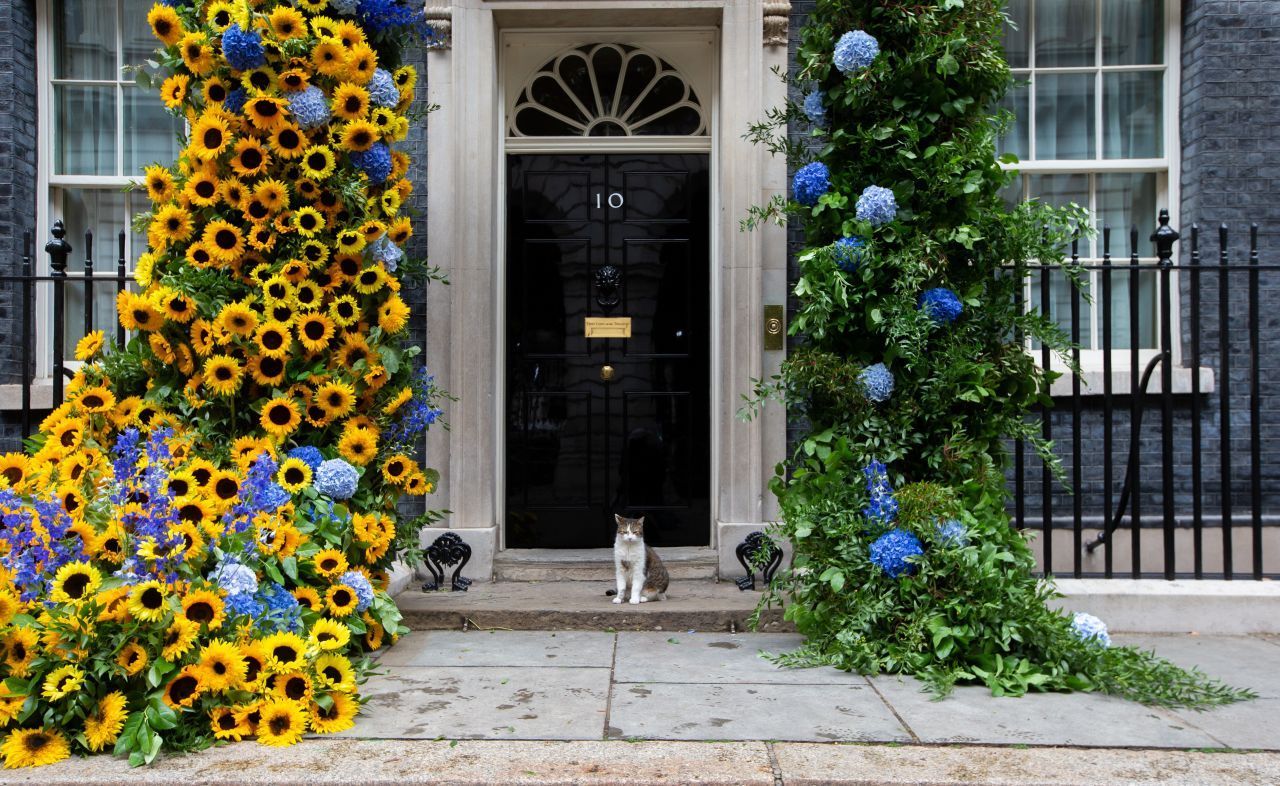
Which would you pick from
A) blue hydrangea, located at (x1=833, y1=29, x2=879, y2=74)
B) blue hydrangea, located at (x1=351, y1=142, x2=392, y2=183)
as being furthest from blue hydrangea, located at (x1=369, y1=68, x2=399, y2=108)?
blue hydrangea, located at (x1=833, y1=29, x2=879, y2=74)

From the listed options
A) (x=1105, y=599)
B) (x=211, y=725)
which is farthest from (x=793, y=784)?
(x=1105, y=599)

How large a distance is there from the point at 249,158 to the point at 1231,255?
600 centimetres

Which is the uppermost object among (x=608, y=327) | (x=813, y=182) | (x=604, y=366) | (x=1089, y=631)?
(x=813, y=182)

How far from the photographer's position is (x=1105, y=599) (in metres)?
5.74

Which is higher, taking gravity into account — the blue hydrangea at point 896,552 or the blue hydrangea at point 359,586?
the blue hydrangea at point 896,552

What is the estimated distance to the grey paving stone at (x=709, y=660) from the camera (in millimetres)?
4777

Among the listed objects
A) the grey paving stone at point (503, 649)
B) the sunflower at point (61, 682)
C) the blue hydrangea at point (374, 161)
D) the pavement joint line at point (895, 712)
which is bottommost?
the grey paving stone at point (503, 649)

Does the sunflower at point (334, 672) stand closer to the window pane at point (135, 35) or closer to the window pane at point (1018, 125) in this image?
the window pane at point (135, 35)

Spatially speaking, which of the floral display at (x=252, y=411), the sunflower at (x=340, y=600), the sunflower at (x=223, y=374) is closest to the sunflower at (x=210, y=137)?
the floral display at (x=252, y=411)

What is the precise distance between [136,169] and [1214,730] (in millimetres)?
7109

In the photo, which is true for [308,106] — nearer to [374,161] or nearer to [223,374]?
[374,161]

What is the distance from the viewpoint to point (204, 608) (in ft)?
12.9

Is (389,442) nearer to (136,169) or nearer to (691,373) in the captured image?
(691,373)

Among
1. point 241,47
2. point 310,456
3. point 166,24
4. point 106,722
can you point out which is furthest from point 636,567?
point 166,24
